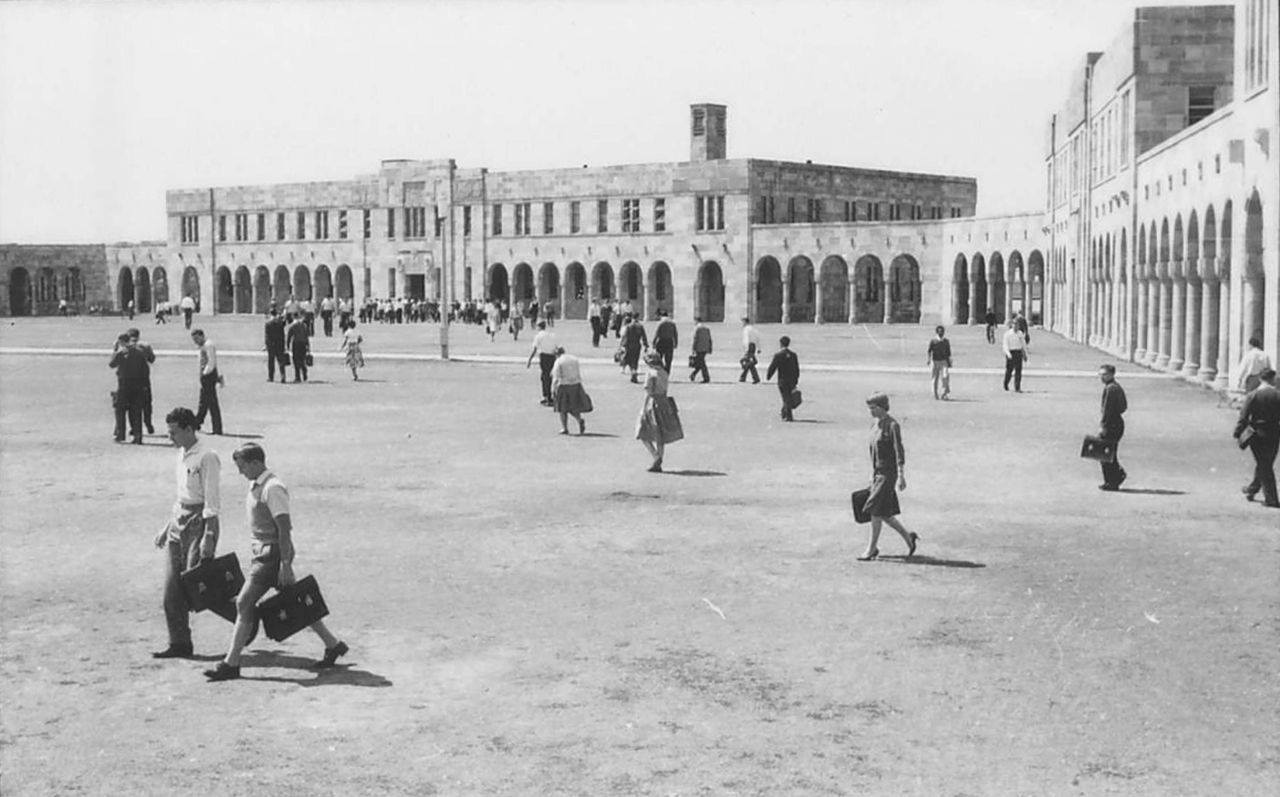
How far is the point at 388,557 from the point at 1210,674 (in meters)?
7.09

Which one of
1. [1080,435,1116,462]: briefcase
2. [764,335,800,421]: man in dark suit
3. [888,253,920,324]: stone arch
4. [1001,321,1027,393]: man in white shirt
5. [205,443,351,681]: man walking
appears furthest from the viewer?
[888,253,920,324]: stone arch

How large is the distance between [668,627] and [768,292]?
74.6 metres

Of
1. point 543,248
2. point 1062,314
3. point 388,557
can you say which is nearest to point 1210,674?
point 388,557

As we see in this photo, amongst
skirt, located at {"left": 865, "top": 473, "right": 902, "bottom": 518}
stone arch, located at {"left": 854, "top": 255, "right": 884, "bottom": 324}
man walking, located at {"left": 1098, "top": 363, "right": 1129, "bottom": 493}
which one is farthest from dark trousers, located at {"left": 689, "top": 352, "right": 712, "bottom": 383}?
stone arch, located at {"left": 854, "top": 255, "right": 884, "bottom": 324}

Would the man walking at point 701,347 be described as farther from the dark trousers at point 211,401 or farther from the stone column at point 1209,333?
the dark trousers at point 211,401

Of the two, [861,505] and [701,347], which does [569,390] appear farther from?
[701,347]

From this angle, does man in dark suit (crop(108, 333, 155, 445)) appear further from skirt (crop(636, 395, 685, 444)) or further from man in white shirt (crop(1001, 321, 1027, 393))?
man in white shirt (crop(1001, 321, 1027, 393))

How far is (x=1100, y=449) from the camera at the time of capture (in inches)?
725

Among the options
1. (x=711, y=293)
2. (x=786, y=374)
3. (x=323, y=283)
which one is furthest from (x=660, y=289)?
(x=786, y=374)

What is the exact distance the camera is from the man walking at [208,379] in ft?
77.9

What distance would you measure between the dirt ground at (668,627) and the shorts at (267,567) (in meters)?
0.62

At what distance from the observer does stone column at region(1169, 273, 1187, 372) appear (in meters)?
37.7

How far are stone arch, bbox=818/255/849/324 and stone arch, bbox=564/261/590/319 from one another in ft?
45.8

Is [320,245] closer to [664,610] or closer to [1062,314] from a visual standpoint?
[1062,314]
